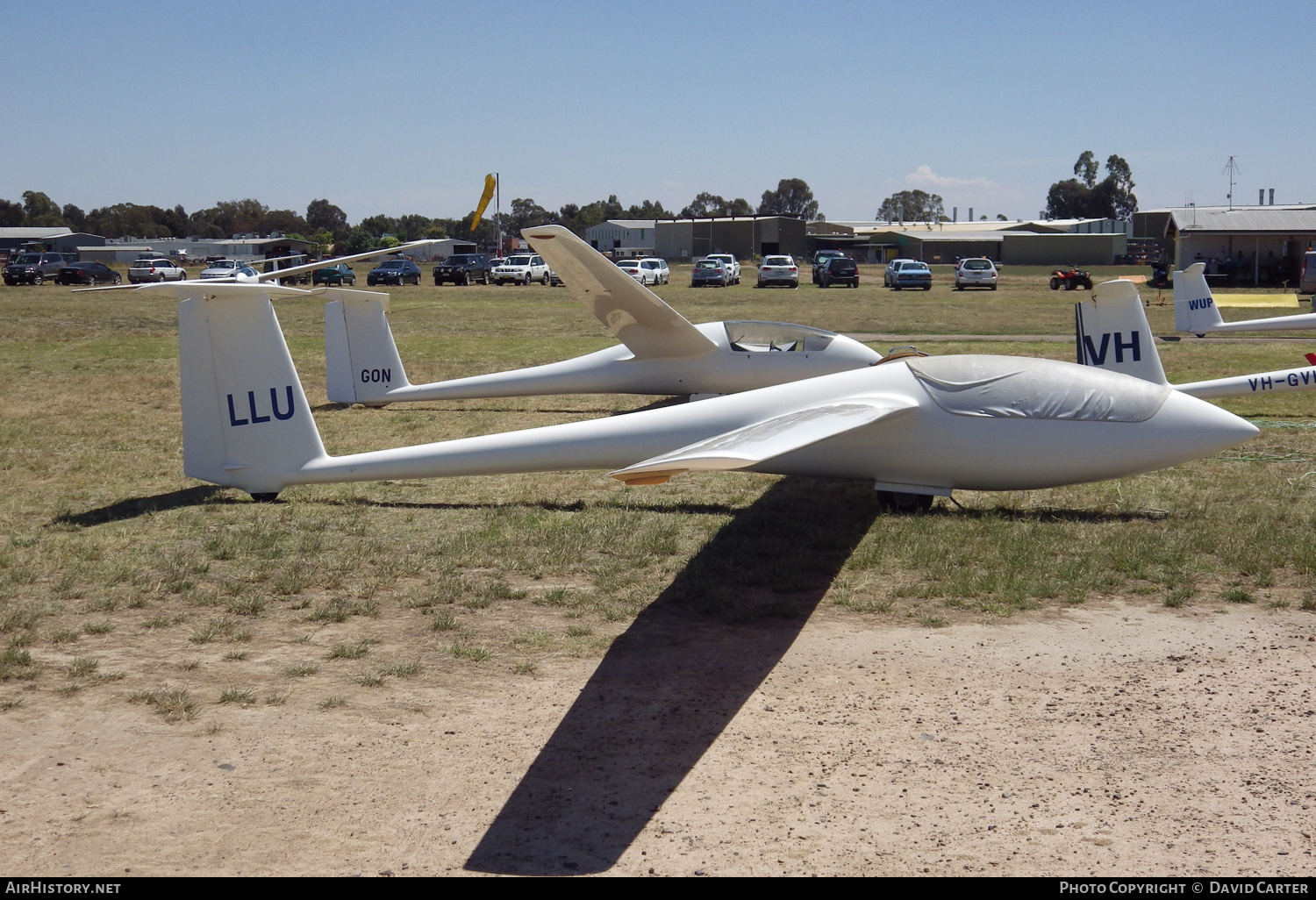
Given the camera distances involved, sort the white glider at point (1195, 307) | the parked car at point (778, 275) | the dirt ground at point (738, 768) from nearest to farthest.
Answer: the dirt ground at point (738, 768) < the white glider at point (1195, 307) < the parked car at point (778, 275)

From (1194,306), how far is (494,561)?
715 inches

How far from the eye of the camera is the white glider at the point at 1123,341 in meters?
11.3

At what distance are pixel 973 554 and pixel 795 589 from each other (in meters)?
1.54

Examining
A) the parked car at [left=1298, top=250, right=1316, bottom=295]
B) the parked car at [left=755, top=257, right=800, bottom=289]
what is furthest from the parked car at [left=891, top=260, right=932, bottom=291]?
the parked car at [left=1298, top=250, right=1316, bottom=295]

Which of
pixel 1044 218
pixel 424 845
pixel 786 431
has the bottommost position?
pixel 424 845

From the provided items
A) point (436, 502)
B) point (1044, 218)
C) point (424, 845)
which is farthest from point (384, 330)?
point (1044, 218)

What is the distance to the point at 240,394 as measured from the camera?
29.8ft

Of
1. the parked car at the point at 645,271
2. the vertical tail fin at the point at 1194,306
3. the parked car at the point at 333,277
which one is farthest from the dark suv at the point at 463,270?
the vertical tail fin at the point at 1194,306

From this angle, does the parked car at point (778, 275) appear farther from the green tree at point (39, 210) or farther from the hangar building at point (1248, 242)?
the green tree at point (39, 210)

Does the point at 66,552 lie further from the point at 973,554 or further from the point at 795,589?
the point at 973,554

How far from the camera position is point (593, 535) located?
28.5 feet

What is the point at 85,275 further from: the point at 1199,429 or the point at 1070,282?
the point at 1199,429

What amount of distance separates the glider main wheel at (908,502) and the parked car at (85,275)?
5962 centimetres

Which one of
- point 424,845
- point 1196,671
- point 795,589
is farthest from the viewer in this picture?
point 795,589
